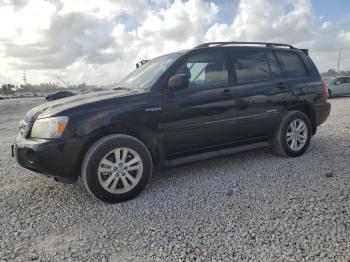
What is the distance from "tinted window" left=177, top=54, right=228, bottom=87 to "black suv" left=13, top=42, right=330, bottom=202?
0.01 m

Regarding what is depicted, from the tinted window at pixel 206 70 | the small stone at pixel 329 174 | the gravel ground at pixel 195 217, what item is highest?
the tinted window at pixel 206 70

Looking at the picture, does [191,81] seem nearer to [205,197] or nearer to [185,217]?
[205,197]

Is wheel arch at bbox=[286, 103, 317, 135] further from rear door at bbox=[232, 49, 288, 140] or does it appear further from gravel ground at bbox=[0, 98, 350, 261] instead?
gravel ground at bbox=[0, 98, 350, 261]

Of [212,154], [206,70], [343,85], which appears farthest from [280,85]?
[343,85]

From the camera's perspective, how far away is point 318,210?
3.00m

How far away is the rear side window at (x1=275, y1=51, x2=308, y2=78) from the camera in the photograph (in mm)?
4922

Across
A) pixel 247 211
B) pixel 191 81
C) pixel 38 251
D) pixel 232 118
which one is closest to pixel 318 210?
pixel 247 211

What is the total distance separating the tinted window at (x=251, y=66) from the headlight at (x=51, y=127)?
8.20ft

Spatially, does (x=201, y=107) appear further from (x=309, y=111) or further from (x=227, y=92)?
(x=309, y=111)

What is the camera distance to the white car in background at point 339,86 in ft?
60.1

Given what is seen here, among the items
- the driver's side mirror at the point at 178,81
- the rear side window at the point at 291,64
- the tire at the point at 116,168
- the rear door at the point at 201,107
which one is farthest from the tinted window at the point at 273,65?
the tire at the point at 116,168

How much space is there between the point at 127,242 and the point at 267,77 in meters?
3.29

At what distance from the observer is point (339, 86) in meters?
18.3

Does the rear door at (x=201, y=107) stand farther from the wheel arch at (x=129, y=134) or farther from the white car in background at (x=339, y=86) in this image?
the white car in background at (x=339, y=86)
